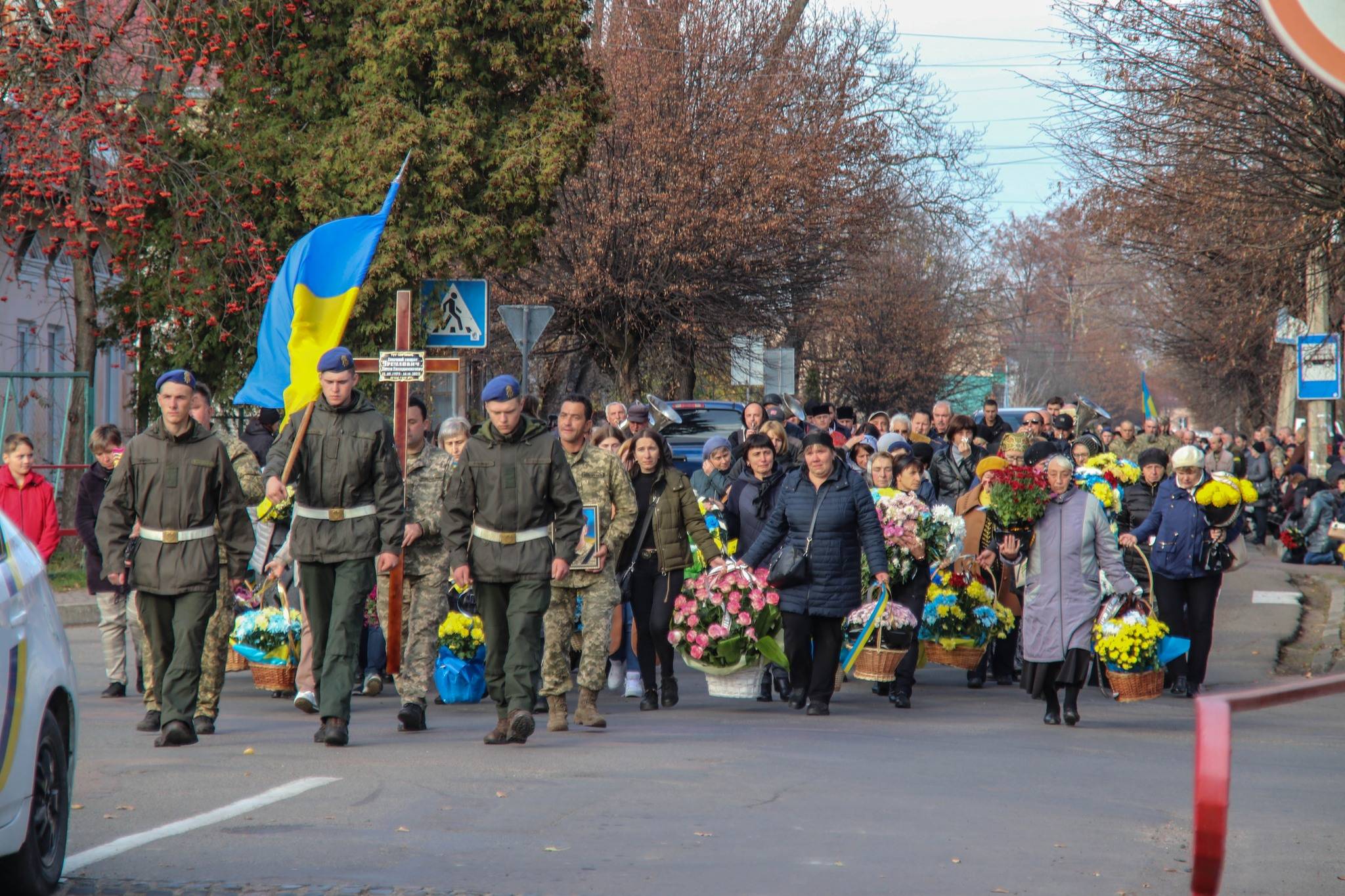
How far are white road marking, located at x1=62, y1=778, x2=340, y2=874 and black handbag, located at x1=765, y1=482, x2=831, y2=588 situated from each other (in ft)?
13.1

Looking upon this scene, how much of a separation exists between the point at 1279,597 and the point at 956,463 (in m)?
7.15

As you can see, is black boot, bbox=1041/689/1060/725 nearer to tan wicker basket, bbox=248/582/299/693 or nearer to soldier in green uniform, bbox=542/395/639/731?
soldier in green uniform, bbox=542/395/639/731

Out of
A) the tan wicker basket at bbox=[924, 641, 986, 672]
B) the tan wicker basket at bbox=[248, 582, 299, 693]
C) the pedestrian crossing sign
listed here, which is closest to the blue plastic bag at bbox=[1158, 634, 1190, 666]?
the tan wicker basket at bbox=[924, 641, 986, 672]

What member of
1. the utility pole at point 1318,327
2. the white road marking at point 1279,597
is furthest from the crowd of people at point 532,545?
the white road marking at point 1279,597

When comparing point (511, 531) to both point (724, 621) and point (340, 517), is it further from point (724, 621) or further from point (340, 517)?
point (724, 621)

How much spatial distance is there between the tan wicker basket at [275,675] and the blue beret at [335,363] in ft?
8.14

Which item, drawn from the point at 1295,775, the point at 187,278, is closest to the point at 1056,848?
the point at 1295,775

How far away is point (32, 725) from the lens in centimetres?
559

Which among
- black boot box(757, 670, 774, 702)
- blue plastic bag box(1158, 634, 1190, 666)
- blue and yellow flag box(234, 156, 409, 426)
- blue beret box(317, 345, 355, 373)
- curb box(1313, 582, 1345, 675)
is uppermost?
blue and yellow flag box(234, 156, 409, 426)

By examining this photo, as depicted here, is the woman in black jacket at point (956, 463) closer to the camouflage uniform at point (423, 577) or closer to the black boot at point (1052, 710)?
the black boot at point (1052, 710)

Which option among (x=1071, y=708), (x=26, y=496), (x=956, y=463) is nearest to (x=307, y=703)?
(x=26, y=496)

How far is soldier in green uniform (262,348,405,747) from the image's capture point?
370 inches

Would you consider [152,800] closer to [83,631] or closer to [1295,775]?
[1295,775]

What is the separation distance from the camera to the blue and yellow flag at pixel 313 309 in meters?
11.7
